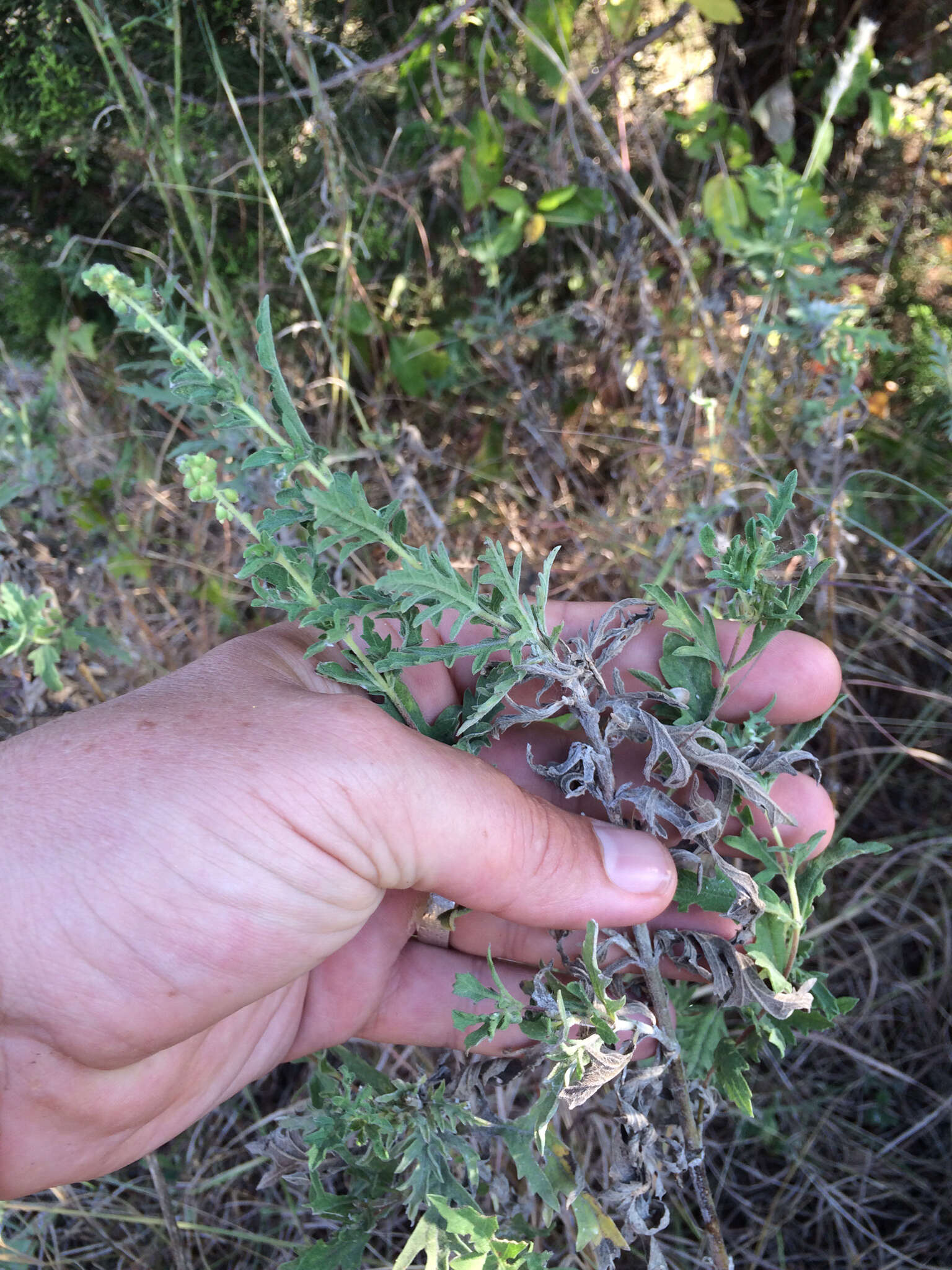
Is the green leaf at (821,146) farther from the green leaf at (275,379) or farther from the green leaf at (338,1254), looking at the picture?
the green leaf at (338,1254)

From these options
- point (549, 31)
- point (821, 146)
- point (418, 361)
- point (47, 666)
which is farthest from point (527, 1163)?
point (549, 31)

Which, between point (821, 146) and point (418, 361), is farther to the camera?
point (418, 361)

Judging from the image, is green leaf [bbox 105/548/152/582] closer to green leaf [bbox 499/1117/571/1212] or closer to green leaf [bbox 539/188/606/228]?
green leaf [bbox 539/188/606/228]

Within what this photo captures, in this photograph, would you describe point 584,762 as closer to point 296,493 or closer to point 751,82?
point 296,493

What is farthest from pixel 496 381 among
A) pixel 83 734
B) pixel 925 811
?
pixel 83 734

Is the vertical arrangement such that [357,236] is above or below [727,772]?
above

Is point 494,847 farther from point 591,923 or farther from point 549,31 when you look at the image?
point 549,31
